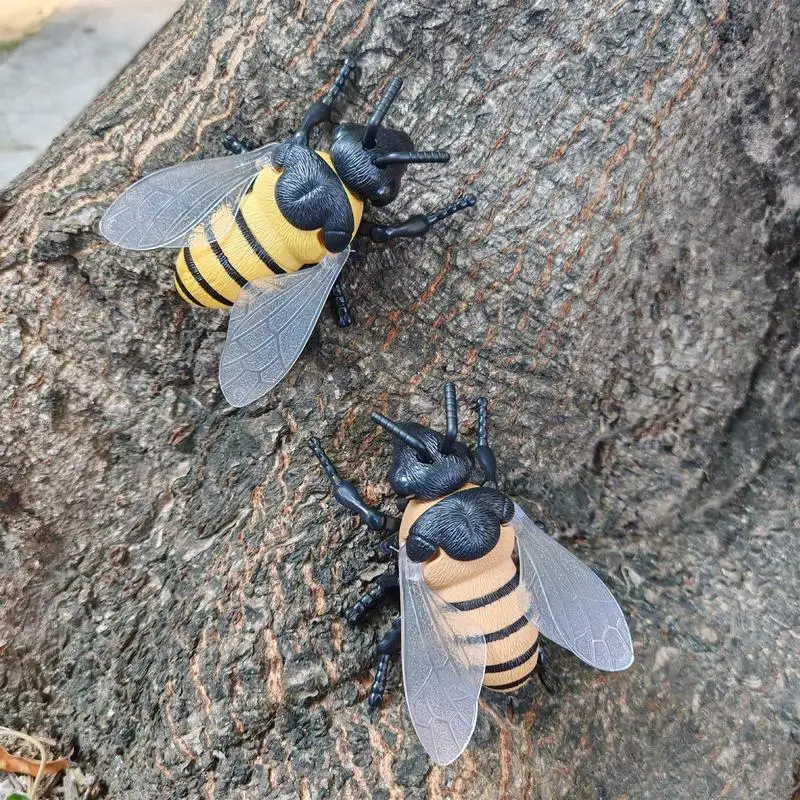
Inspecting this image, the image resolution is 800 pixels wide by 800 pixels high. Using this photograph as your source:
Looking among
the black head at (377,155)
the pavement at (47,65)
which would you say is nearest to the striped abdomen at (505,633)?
the black head at (377,155)

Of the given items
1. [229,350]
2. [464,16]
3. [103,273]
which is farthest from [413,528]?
[464,16]

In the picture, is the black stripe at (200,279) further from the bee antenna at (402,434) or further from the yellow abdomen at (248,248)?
the bee antenna at (402,434)

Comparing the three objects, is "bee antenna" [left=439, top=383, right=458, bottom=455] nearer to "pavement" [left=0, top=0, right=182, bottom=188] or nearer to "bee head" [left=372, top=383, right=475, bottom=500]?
"bee head" [left=372, top=383, right=475, bottom=500]

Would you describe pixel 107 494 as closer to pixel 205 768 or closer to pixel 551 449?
pixel 205 768

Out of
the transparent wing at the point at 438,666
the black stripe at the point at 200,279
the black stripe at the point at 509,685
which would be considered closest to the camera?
the transparent wing at the point at 438,666

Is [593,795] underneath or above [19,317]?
underneath

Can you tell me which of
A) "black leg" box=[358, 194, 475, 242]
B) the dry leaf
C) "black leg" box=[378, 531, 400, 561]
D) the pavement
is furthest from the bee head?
the pavement
